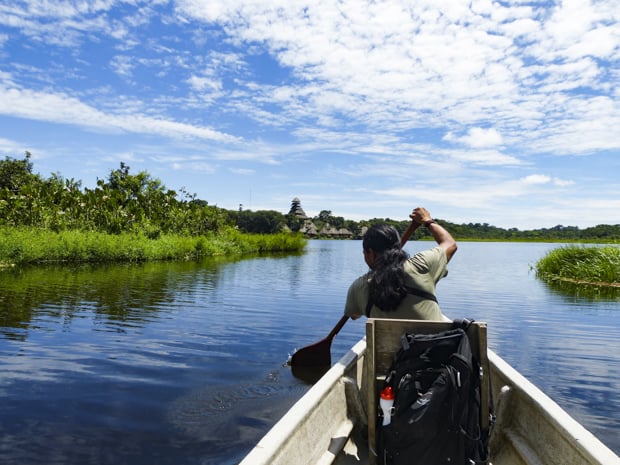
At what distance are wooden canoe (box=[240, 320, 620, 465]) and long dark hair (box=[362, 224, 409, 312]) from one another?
2.71ft

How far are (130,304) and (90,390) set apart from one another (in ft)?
27.9

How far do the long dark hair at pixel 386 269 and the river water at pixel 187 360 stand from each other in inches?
103

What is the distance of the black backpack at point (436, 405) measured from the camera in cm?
305

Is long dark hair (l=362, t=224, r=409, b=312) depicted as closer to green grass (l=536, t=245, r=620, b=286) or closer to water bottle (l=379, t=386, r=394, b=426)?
water bottle (l=379, t=386, r=394, b=426)

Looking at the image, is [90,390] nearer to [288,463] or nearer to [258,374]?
[258,374]

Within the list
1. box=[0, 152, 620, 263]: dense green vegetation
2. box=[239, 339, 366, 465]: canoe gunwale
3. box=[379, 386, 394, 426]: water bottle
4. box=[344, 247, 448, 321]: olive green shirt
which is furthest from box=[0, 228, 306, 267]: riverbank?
box=[379, 386, 394, 426]: water bottle

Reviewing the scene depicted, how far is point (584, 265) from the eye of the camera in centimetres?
2528

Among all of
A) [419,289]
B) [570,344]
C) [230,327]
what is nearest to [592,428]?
[419,289]

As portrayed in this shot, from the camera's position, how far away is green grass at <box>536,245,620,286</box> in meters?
23.6

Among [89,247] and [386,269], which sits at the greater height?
[386,269]

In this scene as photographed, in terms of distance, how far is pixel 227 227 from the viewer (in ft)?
190

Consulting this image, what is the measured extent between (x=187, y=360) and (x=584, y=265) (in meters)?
24.1

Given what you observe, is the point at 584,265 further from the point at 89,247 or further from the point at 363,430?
the point at 89,247

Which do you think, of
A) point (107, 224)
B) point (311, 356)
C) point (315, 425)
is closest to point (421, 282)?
point (315, 425)
